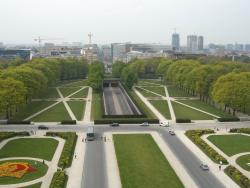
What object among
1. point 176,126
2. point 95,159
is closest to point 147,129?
point 176,126

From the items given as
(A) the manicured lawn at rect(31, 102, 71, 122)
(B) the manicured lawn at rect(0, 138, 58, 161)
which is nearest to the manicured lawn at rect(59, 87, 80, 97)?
(A) the manicured lawn at rect(31, 102, 71, 122)

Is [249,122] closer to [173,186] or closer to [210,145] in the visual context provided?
[210,145]

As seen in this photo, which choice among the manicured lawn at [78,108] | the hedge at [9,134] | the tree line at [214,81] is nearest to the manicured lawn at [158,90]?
the tree line at [214,81]

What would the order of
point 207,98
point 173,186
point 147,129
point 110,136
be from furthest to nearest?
point 207,98 → point 147,129 → point 110,136 → point 173,186

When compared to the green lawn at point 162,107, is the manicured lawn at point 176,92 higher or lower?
higher

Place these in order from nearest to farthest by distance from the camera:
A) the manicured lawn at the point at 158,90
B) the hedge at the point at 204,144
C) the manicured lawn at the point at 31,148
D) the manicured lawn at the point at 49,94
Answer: the hedge at the point at 204,144 < the manicured lawn at the point at 31,148 < the manicured lawn at the point at 49,94 < the manicured lawn at the point at 158,90

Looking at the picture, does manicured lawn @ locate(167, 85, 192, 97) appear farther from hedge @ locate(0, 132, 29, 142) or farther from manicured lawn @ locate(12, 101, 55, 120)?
hedge @ locate(0, 132, 29, 142)

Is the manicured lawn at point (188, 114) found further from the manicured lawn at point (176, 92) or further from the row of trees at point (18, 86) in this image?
the row of trees at point (18, 86)
